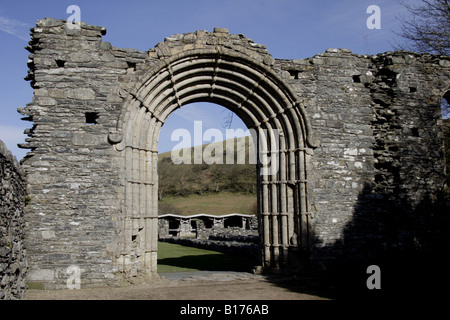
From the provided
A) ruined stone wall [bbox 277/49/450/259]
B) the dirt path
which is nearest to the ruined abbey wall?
ruined stone wall [bbox 277/49/450/259]

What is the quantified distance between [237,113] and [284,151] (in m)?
1.56

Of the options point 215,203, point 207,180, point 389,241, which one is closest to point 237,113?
point 389,241

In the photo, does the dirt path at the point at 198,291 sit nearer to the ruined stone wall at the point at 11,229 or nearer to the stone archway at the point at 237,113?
the ruined stone wall at the point at 11,229

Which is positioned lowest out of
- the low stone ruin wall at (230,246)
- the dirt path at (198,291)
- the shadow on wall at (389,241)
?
the low stone ruin wall at (230,246)

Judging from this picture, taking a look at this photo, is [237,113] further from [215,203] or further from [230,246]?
[215,203]

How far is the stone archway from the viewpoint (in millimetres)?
8570

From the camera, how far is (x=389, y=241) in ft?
31.4

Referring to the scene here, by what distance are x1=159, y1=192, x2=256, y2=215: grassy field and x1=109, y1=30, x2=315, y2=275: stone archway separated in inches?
1132

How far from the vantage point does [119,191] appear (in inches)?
327

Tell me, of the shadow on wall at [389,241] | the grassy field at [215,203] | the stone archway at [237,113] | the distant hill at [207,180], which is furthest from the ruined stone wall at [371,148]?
the distant hill at [207,180]

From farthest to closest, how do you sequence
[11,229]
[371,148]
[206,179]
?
[206,179] → [371,148] → [11,229]

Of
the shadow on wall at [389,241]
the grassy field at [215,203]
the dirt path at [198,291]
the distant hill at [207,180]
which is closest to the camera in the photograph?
the dirt path at [198,291]

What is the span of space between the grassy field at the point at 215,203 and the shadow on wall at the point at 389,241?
2858 centimetres

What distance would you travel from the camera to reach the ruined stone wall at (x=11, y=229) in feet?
18.2
